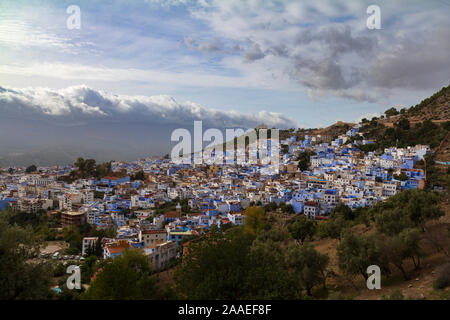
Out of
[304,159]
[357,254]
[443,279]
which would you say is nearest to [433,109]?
[304,159]

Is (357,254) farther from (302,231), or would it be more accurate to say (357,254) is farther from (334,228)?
(302,231)

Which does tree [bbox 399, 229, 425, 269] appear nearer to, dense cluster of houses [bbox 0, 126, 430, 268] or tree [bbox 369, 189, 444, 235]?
tree [bbox 369, 189, 444, 235]

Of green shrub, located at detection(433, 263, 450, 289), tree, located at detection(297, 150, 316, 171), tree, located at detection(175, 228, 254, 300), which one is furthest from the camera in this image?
tree, located at detection(297, 150, 316, 171)

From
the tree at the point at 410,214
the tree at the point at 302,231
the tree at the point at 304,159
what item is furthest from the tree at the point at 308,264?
the tree at the point at 304,159

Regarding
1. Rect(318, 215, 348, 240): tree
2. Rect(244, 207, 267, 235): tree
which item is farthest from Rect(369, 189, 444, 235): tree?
Rect(244, 207, 267, 235): tree

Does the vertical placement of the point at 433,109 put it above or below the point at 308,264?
above

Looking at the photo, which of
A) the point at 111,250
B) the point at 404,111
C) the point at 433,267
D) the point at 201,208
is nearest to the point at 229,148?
the point at 404,111
